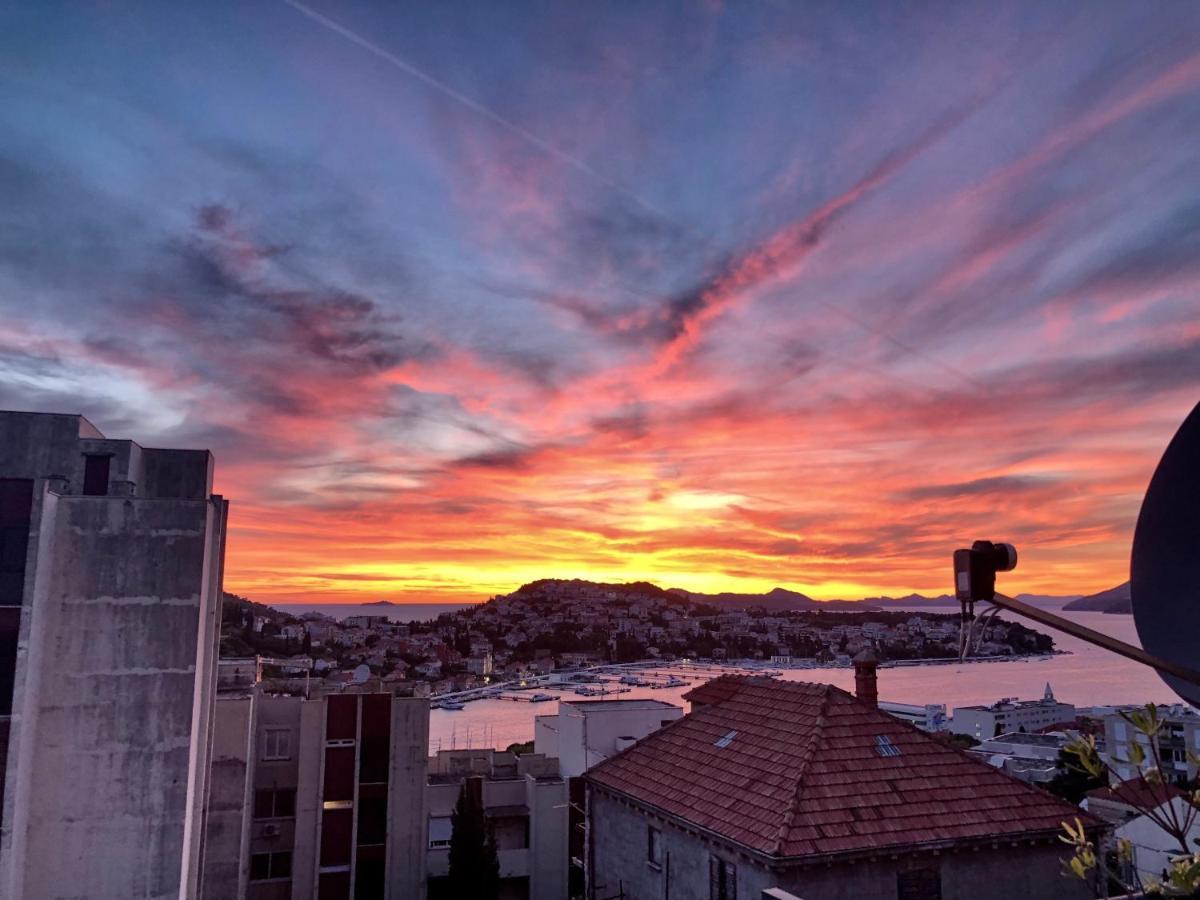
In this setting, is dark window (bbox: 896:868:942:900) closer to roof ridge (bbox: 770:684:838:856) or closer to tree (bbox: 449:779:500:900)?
roof ridge (bbox: 770:684:838:856)

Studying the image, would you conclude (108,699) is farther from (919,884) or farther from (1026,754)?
(1026,754)

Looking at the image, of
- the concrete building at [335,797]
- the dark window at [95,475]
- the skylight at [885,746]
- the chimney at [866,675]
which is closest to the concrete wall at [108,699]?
the dark window at [95,475]

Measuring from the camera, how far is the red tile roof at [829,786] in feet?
73.8

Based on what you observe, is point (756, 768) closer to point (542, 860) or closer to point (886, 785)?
point (886, 785)

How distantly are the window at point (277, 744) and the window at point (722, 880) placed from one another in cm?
2466

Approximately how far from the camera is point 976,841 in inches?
901

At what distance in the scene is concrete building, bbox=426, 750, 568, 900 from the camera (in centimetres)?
4597

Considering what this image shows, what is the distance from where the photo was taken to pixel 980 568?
18.1 feet

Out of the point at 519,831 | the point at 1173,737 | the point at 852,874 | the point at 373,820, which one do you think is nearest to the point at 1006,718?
the point at 1173,737

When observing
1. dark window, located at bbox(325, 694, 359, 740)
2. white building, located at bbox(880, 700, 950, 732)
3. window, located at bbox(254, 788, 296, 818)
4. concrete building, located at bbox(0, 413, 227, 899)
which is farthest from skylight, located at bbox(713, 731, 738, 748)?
white building, located at bbox(880, 700, 950, 732)

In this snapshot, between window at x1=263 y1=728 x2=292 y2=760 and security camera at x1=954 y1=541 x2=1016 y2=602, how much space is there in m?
41.2

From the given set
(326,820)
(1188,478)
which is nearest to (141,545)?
(326,820)

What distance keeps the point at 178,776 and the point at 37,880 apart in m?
4.74

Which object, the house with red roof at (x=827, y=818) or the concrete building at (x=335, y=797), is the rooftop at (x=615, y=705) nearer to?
the concrete building at (x=335, y=797)
